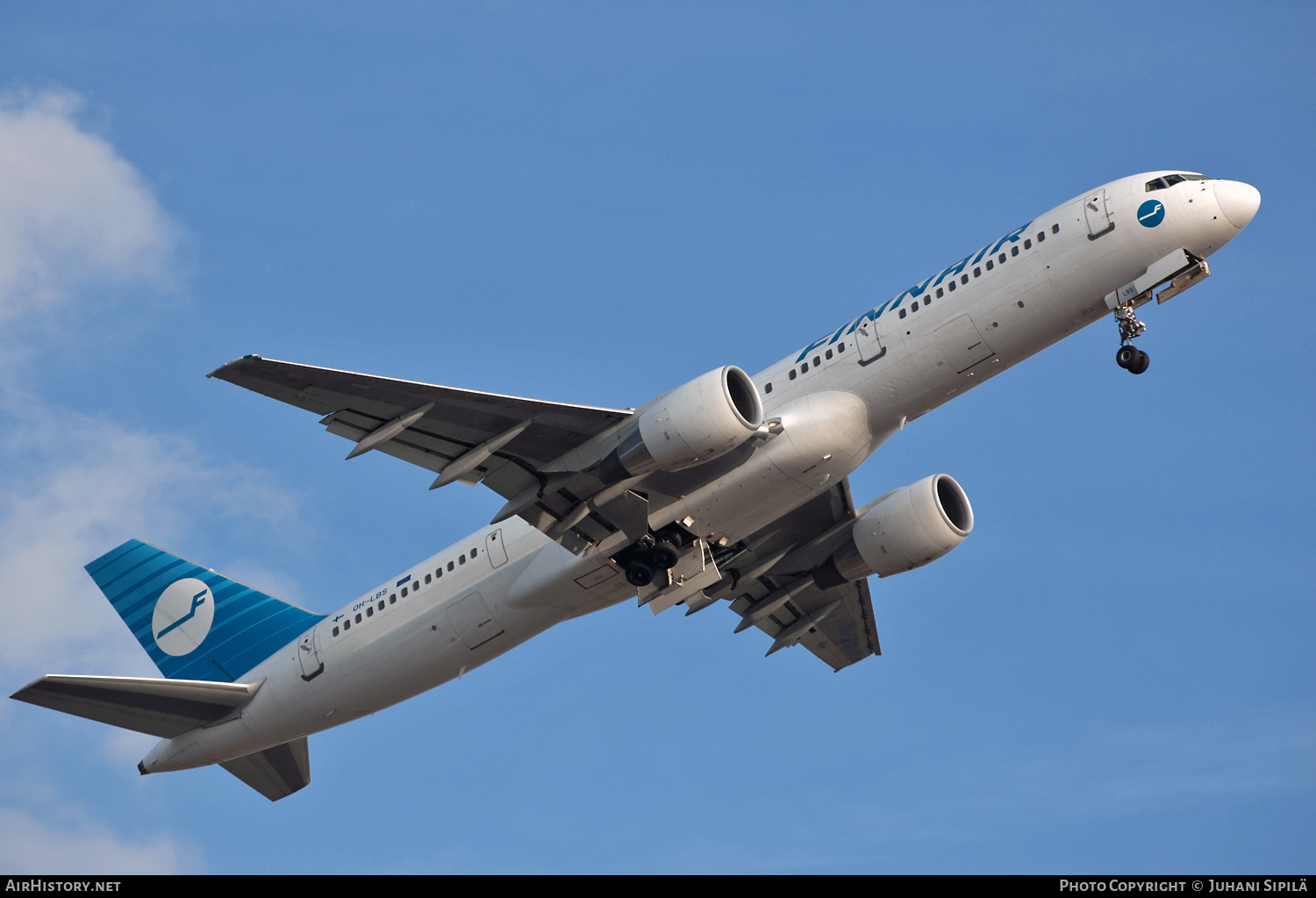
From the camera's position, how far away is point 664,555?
2855 cm

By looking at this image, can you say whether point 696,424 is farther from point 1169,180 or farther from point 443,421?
point 1169,180

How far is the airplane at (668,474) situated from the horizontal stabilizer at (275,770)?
922 mm

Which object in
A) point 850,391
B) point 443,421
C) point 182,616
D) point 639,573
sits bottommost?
point 639,573

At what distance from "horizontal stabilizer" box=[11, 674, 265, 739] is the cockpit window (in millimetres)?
→ 23619

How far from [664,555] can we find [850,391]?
5.40m

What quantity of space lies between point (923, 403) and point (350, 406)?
474 inches

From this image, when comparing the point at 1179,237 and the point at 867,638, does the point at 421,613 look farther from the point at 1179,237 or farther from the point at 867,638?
the point at 1179,237

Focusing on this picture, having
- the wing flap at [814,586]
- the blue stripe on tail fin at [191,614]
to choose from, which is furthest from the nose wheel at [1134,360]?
the blue stripe on tail fin at [191,614]

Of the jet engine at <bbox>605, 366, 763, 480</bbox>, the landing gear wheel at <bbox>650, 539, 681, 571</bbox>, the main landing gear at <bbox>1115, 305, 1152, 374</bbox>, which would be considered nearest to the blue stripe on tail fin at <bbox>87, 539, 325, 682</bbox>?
the landing gear wheel at <bbox>650, 539, 681, 571</bbox>

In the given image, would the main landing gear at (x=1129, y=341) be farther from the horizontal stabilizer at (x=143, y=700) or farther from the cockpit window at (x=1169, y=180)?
the horizontal stabilizer at (x=143, y=700)

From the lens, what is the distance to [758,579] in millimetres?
33969

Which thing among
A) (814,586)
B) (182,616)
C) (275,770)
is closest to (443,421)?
(814,586)

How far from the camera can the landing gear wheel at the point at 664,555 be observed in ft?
93.3
